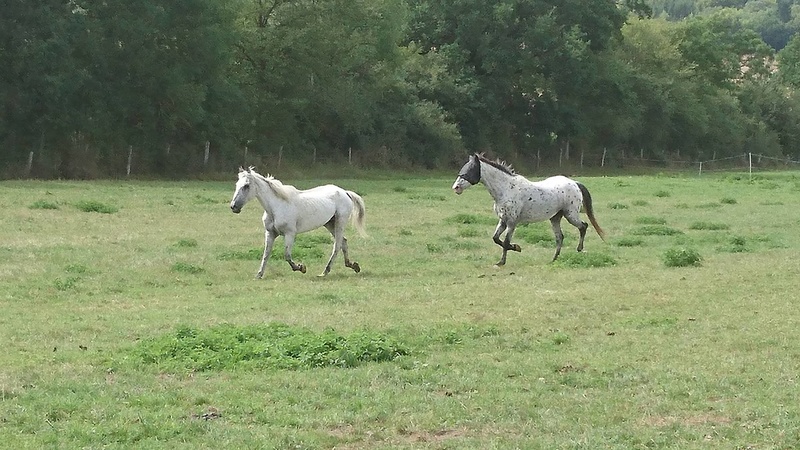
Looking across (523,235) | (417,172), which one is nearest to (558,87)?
(417,172)

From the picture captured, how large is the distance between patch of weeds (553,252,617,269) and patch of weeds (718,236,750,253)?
335 centimetres

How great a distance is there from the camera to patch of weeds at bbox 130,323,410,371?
8.91 m

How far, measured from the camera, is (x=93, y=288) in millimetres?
13625

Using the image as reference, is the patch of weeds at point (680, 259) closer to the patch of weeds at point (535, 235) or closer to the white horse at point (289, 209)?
the patch of weeds at point (535, 235)

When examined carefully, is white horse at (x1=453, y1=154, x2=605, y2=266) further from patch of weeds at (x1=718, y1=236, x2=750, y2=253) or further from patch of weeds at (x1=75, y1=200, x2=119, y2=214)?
patch of weeds at (x1=75, y1=200, x2=119, y2=214)

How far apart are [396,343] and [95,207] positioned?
16334 millimetres

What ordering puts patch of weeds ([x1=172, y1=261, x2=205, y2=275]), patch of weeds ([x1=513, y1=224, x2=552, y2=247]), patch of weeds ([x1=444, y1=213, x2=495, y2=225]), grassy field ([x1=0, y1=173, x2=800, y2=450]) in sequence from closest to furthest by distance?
grassy field ([x1=0, y1=173, x2=800, y2=450]) → patch of weeds ([x1=172, y1=261, x2=205, y2=275]) → patch of weeds ([x1=513, y1=224, x2=552, y2=247]) → patch of weeds ([x1=444, y1=213, x2=495, y2=225])

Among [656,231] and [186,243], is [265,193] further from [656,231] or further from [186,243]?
[656,231]

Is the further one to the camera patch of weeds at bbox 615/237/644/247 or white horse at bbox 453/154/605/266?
patch of weeds at bbox 615/237/644/247

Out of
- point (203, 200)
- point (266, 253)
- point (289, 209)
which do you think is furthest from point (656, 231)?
point (203, 200)

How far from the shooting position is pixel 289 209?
1587 centimetres

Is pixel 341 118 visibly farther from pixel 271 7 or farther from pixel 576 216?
pixel 576 216

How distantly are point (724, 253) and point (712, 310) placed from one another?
22.5 feet

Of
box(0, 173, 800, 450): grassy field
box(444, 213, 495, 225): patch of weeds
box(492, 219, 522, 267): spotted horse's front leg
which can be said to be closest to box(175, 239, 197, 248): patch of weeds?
box(0, 173, 800, 450): grassy field
